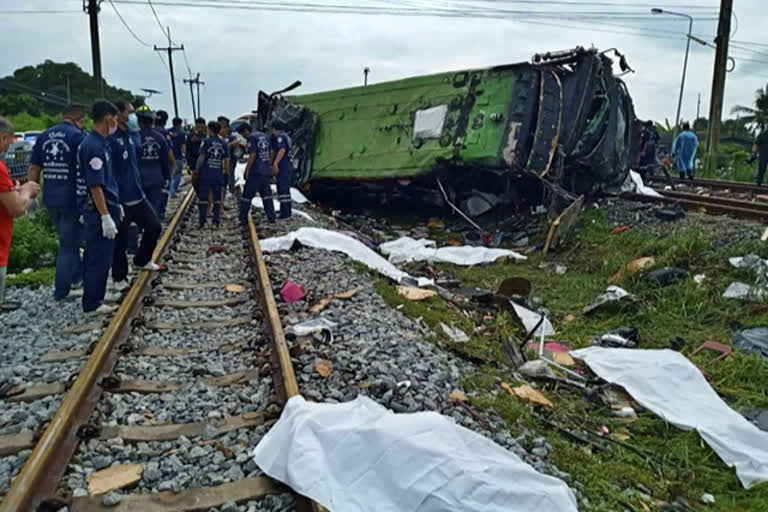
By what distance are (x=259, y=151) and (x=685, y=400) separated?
24.0ft

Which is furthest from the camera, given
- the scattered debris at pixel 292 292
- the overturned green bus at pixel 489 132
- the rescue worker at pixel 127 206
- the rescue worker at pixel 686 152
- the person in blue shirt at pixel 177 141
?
the rescue worker at pixel 686 152

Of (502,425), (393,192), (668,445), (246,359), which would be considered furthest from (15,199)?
(393,192)

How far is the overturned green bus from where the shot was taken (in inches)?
370

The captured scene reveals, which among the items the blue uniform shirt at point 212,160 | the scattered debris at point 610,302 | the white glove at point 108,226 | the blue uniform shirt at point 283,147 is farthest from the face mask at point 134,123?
the scattered debris at point 610,302

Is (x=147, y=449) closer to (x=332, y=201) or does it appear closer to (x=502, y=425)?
(x=502, y=425)

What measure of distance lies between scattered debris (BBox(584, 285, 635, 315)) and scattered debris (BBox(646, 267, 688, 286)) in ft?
1.87

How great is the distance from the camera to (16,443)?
2.80 m

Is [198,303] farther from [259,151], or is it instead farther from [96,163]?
[259,151]

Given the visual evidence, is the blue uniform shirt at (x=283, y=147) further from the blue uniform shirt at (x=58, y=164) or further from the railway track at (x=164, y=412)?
the railway track at (x=164, y=412)

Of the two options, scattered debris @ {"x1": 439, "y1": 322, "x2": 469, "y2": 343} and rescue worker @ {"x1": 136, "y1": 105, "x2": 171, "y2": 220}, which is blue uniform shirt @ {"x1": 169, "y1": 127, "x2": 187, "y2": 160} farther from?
scattered debris @ {"x1": 439, "y1": 322, "x2": 469, "y2": 343}

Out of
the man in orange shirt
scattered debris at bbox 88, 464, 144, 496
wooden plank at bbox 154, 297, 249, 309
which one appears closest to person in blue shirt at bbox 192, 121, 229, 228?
wooden plank at bbox 154, 297, 249, 309

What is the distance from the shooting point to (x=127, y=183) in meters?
5.47

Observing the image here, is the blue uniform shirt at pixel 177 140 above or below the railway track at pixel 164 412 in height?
above

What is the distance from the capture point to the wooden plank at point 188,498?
237cm
